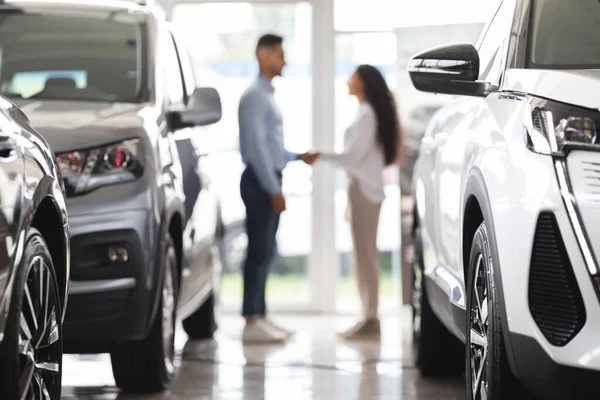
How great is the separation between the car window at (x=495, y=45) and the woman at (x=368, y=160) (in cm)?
376

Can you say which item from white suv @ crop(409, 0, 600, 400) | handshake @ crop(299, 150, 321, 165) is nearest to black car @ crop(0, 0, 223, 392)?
white suv @ crop(409, 0, 600, 400)

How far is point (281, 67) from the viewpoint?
338 inches

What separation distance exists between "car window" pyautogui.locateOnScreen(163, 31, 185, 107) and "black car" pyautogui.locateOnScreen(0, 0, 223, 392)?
14 mm

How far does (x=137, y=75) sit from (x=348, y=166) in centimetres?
319

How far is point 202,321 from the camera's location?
809 cm

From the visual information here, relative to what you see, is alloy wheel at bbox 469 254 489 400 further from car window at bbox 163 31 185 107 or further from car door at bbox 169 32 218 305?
car window at bbox 163 31 185 107

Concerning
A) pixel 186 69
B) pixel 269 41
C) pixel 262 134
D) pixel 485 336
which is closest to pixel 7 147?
pixel 485 336

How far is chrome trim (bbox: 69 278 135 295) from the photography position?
4.73 meters

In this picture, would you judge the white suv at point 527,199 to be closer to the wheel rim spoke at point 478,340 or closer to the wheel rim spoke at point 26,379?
the wheel rim spoke at point 478,340

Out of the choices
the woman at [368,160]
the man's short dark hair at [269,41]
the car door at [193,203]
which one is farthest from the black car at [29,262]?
the woman at [368,160]

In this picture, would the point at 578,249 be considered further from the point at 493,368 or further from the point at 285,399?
the point at 285,399

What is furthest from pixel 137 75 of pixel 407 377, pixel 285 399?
pixel 407 377

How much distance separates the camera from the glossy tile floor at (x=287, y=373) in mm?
5785

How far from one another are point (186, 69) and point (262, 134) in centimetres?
156
